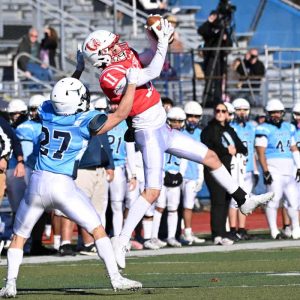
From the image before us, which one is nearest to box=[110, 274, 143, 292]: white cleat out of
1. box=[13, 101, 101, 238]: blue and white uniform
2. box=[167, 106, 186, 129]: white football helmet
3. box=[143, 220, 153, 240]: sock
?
box=[13, 101, 101, 238]: blue and white uniform

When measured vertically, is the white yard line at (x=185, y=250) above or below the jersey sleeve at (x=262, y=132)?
below

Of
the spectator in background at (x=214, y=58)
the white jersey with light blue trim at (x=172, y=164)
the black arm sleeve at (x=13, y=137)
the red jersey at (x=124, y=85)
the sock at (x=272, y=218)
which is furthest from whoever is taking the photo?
the spectator in background at (x=214, y=58)

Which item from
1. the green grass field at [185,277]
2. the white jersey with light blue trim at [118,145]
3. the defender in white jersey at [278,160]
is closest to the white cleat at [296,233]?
the defender in white jersey at [278,160]

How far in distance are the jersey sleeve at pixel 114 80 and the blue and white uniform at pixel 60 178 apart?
871mm

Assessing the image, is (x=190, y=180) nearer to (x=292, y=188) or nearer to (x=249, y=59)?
(x=292, y=188)

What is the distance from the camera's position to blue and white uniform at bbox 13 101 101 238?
1067 centimetres

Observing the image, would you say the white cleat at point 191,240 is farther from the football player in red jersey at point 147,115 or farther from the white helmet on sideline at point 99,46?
the white helmet on sideline at point 99,46

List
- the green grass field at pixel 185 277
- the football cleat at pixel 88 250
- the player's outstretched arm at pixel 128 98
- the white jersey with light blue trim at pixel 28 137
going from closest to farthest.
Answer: the green grass field at pixel 185 277
the player's outstretched arm at pixel 128 98
the football cleat at pixel 88 250
the white jersey with light blue trim at pixel 28 137

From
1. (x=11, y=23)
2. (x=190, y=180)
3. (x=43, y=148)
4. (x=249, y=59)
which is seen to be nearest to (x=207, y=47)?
(x=249, y=59)

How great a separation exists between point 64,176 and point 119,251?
3.55 feet

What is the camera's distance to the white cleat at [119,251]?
37.5 ft

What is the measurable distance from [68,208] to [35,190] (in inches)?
12.2

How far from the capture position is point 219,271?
42.1 feet

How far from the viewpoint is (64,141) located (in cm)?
1076
